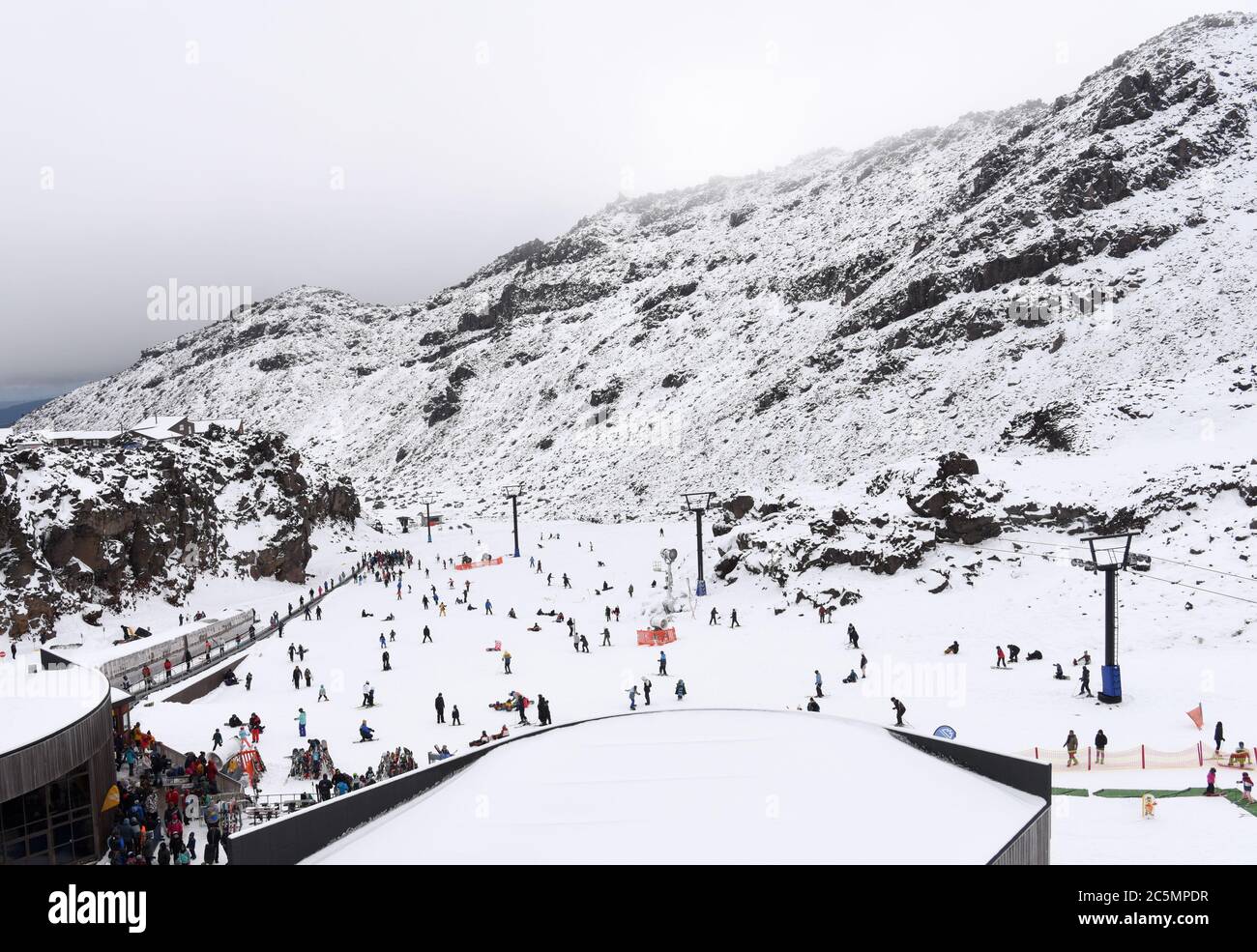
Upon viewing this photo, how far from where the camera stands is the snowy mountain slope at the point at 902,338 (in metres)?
44.2

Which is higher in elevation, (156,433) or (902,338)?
(902,338)

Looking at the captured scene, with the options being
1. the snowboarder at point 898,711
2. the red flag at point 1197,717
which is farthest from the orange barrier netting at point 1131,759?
the snowboarder at point 898,711

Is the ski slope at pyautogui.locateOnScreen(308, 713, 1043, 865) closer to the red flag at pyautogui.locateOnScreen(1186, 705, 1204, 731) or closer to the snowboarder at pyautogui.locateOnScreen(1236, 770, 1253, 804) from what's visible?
the snowboarder at pyautogui.locateOnScreen(1236, 770, 1253, 804)

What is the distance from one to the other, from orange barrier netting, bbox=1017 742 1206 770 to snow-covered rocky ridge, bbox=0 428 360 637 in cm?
3844

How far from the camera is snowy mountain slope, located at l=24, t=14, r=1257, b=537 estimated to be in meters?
44.2

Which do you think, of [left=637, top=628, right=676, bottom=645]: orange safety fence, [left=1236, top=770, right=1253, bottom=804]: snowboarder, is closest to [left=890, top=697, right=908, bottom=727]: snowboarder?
[left=1236, top=770, right=1253, bottom=804]: snowboarder

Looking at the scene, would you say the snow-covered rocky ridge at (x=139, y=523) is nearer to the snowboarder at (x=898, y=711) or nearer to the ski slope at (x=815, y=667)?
the ski slope at (x=815, y=667)

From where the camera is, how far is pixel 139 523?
3962 centimetres

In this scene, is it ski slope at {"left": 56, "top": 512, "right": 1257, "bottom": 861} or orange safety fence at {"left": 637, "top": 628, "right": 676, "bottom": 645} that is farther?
orange safety fence at {"left": 637, "top": 628, "right": 676, "bottom": 645}

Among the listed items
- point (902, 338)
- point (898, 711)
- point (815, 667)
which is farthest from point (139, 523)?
point (902, 338)

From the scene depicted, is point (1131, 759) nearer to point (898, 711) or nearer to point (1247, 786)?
point (1247, 786)

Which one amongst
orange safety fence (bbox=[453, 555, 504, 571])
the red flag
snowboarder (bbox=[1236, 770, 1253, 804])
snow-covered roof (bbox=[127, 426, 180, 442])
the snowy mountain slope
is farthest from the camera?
snow-covered roof (bbox=[127, 426, 180, 442])

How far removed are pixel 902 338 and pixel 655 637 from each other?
44278mm
